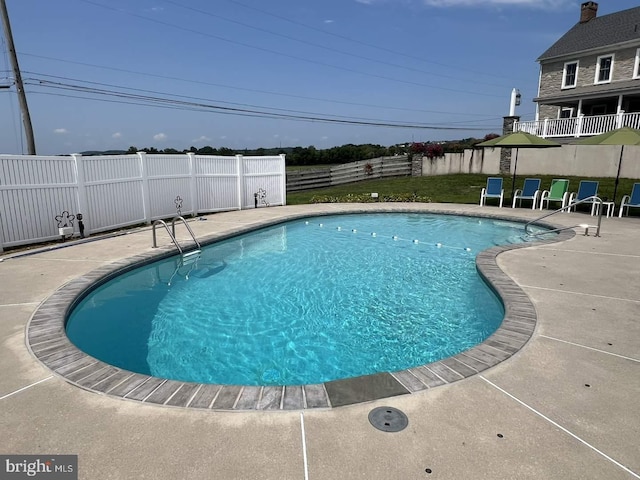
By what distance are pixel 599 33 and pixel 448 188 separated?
15.2m

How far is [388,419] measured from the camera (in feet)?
9.00

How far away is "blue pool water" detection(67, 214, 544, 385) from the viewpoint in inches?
172

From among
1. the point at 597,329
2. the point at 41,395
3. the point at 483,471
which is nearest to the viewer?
the point at 483,471

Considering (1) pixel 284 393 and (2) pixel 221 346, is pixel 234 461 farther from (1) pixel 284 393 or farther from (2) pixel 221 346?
(2) pixel 221 346

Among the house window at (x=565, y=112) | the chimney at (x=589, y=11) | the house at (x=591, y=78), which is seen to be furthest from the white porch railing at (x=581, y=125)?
the chimney at (x=589, y=11)

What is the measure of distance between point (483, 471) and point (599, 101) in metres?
27.1

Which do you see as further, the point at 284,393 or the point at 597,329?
the point at 597,329

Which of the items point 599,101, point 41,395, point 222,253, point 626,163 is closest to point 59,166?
point 222,253

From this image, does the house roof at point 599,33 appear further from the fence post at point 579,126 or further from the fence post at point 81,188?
the fence post at point 81,188

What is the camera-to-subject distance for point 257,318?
18.1 feet

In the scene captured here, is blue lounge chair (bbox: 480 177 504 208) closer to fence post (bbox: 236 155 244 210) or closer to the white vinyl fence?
the white vinyl fence

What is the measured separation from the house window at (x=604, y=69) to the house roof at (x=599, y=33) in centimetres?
81

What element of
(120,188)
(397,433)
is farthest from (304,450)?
(120,188)

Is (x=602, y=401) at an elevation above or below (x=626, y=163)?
below
